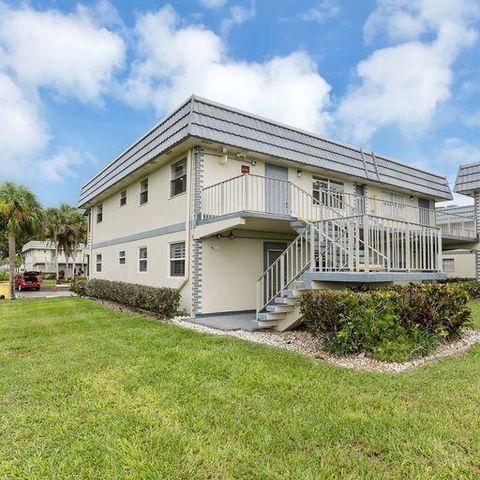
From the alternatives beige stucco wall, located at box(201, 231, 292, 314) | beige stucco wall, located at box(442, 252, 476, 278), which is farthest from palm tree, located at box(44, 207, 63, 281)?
beige stucco wall, located at box(442, 252, 476, 278)

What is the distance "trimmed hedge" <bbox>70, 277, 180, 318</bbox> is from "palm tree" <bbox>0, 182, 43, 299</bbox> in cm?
616

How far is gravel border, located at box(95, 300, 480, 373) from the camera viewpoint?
18.8 ft

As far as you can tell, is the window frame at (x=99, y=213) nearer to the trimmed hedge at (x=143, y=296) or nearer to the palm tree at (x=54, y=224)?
the trimmed hedge at (x=143, y=296)

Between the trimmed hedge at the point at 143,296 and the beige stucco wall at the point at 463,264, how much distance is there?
785 inches

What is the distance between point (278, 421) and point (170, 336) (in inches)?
176

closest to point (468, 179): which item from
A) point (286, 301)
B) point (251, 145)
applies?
point (251, 145)

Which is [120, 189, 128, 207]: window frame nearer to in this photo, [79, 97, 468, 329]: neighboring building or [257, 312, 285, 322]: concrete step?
[79, 97, 468, 329]: neighboring building

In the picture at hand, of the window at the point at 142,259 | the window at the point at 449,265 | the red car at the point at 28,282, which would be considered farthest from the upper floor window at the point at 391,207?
the red car at the point at 28,282

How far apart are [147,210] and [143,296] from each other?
12.7ft

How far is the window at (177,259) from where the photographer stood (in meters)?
11.5

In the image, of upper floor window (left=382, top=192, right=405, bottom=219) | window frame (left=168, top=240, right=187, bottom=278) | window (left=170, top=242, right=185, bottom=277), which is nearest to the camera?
window frame (left=168, top=240, right=187, bottom=278)

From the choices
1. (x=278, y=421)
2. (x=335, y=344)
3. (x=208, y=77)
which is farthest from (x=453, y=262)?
(x=278, y=421)

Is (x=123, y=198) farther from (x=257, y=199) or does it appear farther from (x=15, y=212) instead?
(x=257, y=199)

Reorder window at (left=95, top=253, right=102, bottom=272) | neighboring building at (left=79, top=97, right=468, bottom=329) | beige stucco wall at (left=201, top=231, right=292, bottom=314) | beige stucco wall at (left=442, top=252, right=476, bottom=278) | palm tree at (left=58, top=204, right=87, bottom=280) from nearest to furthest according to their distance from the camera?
neighboring building at (left=79, top=97, right=468, bottom=329) < beige stucco wall at (left=201, top=231, right=292, bottom=314) < window at (left=95, top=253, right=102, bottom=272) < beige stucco wall at (left=442, top=252, right=476, bottom=278) < palm tree at (left=58, top=204, right=87, bottom=280)
